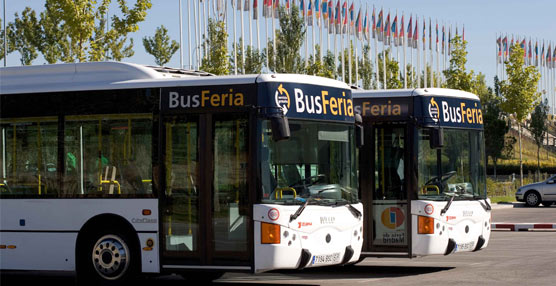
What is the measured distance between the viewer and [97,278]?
12508 mm

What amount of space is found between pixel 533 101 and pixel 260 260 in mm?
39730

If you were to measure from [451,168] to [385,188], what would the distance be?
108 centimetres

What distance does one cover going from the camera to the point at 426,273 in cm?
1433

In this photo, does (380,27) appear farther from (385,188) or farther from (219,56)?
(385,188)

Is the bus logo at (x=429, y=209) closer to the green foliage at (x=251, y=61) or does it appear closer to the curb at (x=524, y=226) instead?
the curb at (x=524, y=226)

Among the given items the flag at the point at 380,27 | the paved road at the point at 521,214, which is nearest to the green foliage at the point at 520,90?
the paved road at the point at 521,214

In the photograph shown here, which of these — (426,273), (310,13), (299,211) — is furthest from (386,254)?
(310,13)

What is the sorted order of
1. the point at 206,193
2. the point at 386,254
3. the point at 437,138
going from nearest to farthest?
1. the point at 206,193
2. the point at 437,138
3. the point at 386,254

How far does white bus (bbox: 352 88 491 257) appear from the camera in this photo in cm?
1420

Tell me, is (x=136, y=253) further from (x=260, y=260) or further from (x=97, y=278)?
(x=260, y=260)

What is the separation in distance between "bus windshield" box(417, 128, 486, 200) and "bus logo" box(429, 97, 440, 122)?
0.79ft

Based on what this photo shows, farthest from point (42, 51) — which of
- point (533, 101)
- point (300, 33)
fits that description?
point (533, 101)

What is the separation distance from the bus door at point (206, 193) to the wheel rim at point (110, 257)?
64cm

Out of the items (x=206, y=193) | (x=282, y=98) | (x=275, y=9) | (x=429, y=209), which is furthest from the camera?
(x=275, y=9)
